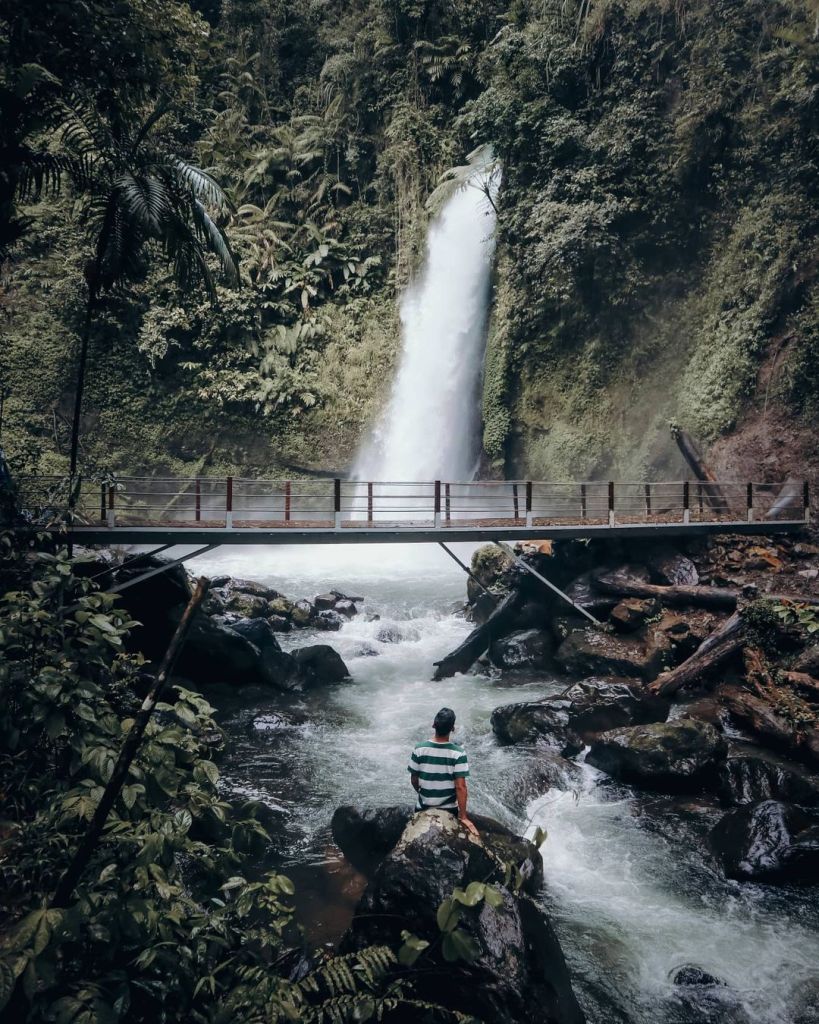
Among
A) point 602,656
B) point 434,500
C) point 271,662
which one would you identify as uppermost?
→ point 434,500

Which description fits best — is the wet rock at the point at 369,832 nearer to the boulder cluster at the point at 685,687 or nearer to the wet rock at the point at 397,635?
the boulder cluster at the point at 685,687

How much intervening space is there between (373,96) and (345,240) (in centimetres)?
546

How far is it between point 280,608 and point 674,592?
8.88m

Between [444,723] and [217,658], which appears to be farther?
[217,658]

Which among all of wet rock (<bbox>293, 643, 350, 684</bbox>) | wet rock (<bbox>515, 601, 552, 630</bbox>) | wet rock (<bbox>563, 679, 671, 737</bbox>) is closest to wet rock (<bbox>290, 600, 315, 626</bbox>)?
wet rock (<bbox>293, 643, 350, 684</bbox>)

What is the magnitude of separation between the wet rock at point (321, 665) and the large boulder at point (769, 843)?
6940 mm

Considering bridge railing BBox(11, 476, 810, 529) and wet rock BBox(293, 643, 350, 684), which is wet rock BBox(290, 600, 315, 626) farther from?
wet rock BBox(293, 643, 350, 684)

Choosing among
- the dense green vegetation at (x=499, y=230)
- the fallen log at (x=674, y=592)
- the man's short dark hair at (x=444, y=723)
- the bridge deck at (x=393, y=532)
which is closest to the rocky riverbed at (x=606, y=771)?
the fallen log at (x=674, y=592)

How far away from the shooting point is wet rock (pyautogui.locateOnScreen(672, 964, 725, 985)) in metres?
4.54

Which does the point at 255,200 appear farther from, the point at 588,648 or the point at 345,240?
the point at 588,648

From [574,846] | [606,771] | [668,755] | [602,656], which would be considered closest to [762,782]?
[668,755]

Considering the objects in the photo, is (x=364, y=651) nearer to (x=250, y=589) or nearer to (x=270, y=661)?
(x=270, y=661)

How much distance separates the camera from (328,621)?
49.0 feet

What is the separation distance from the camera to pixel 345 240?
2359cm
